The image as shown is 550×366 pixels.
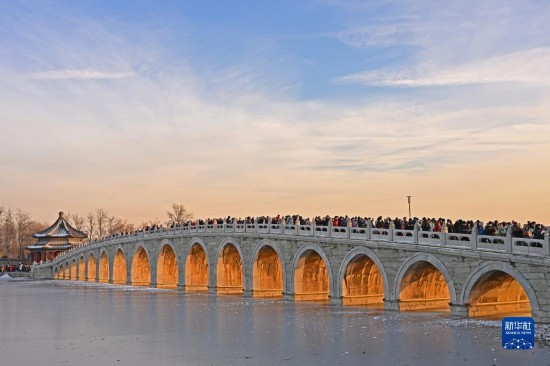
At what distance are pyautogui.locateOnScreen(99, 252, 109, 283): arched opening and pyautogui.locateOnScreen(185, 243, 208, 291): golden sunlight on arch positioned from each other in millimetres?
20177

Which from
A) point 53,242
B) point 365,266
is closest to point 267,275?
point 365,266

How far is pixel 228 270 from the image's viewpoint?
144ft

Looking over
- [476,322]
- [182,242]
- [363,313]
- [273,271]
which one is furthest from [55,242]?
[476,322]

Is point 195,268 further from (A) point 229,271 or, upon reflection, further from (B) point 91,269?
(B) point 91,269

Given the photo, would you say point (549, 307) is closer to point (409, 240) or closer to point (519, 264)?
point (519, 264)

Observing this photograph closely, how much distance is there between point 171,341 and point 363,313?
11059 mm

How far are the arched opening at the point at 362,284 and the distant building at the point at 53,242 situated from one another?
63369 millimetres

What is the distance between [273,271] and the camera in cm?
4016

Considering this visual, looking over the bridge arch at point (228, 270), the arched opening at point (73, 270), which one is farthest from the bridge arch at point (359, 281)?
the arched opening at point (73, 270)

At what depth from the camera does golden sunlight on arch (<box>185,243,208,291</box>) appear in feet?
155

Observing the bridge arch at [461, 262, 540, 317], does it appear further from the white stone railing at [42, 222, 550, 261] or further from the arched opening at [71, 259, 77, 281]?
the arched opening at [71, 259, 77, 281]

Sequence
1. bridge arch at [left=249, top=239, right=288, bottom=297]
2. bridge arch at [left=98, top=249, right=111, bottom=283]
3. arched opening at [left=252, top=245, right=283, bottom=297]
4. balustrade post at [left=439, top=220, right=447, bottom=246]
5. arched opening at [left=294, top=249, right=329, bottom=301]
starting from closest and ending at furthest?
balustrade post at [left=439, top=220, right=447, bottom=246]
arched opening at [left=294, top=249, right=329, bottom=301]
bridge arch at [left=249, top=239, right=288, bottom=297]
arched opening at [left=252, top=245, right=283, bottom=297]
bridge arch at [left=98, top=249, right=111, bottom=283]

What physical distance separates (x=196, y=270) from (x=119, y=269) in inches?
707

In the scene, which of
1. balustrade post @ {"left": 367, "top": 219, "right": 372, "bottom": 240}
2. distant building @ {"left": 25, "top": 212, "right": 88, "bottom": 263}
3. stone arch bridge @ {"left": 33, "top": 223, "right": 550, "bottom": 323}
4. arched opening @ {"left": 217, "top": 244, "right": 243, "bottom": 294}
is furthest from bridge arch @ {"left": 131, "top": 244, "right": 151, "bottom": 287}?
distant building @ {"left": 25, "top": 212, "right": 88, "bottom": 263}
